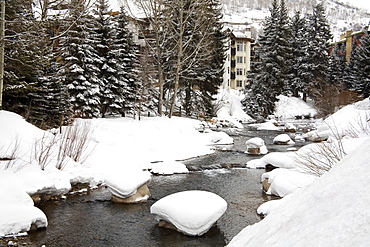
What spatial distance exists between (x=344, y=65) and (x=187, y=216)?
49.9 m

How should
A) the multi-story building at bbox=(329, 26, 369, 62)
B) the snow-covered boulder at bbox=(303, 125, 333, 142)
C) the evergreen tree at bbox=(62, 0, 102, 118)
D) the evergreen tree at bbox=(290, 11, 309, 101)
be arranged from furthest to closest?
1. the multi-story building at bbox=(329, 26, 369, 62)
2. the evergreen tree at bbox=(290, 11, 309, 101)
3. the evergreen tree at bbox=(62, 0, 102, 118)
4. the snow-covered boulder at bbox=(303, 125, 333, 142)

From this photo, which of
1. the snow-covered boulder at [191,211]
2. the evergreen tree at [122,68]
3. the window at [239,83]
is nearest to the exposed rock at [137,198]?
the snow-covered boulder at [191,211]

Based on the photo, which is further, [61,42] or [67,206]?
[61,42]

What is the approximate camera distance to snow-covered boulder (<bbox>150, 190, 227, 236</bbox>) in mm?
6730

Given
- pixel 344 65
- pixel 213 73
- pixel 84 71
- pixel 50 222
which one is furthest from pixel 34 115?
pixel 344 65

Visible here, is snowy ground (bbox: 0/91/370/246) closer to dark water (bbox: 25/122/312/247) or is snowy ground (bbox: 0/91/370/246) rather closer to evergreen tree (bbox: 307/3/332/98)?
dark water (bbox: 25/122/312/247)

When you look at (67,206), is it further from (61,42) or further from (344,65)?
(344,65)

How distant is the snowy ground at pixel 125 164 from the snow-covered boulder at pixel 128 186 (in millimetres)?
100

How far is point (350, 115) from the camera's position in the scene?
20.5 metres

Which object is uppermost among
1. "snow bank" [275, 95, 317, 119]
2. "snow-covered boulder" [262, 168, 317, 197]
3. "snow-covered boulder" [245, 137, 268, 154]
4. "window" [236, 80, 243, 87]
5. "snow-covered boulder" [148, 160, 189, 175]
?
"snow-covered boulder" [262, 168, 317, 197]

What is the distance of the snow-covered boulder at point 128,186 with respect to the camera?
8789mm

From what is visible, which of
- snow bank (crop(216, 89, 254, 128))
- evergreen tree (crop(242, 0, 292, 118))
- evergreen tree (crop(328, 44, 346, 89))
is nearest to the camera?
snow bank (crop(216, 89, 254, 128))

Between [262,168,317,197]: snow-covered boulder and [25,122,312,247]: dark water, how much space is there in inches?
16.3

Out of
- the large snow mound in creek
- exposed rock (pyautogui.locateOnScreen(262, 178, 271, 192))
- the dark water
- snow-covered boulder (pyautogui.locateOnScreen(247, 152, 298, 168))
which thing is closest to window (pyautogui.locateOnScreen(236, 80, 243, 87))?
snow-covered boulder (pyautogui.locateOnScreen(247, 152, 298, 168))
